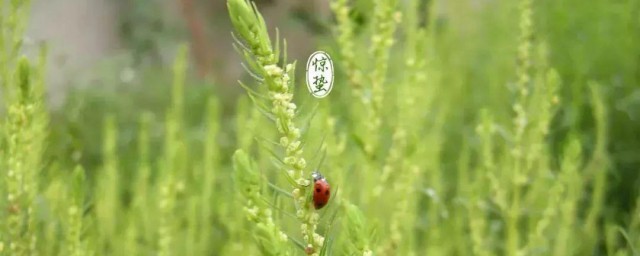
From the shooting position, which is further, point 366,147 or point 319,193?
point 366,147

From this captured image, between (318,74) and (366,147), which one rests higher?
(318,74)

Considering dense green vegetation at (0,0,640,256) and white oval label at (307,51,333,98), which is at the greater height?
white oval label at (307,51,333,98)

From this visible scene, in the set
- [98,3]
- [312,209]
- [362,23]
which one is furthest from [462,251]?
[98,3]

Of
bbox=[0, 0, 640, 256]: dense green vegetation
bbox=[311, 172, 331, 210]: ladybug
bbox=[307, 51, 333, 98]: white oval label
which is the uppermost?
bbox=[307, 51, 333, 98]: white oval label

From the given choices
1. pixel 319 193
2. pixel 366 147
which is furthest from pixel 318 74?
pixel 366 147

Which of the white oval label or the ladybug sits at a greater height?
the white oval label

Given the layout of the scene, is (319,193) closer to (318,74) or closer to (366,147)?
(318,74)
